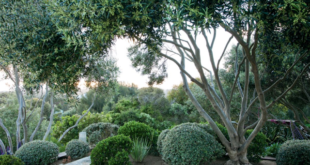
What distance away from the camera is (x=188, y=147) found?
491cm

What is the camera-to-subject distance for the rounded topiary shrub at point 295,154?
5094 millimetres

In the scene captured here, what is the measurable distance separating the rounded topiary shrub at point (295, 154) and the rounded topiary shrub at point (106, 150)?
4.12m

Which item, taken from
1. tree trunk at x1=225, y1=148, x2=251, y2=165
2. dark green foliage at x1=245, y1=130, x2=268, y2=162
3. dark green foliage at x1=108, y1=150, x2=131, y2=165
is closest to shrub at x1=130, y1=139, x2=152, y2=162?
dark green foliage at x1=108, y1=150, x2=131, y2=165

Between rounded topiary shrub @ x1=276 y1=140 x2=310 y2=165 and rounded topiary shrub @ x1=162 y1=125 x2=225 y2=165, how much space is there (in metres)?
1.61

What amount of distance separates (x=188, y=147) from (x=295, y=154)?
2.78 m

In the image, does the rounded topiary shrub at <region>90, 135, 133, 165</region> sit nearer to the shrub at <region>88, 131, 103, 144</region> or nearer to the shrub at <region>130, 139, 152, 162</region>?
the shrub at <region>130, 139, 152, 162</region>

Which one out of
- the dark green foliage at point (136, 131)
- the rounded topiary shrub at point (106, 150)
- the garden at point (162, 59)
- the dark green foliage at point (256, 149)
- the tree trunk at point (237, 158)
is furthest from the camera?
the dark green foliage at point (136, 131)

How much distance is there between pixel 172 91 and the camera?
59.0 feet

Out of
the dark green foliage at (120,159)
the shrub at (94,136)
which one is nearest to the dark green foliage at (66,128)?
the shrub at (94,136)

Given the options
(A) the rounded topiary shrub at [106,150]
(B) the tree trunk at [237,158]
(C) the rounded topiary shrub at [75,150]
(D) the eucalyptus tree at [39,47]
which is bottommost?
(B) the tree trunk at [237,158]

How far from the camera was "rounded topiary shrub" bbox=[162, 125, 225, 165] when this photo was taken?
15.9 ft

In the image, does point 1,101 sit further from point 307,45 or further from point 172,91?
point 307,45

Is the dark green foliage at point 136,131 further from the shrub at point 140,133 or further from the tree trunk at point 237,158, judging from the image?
the tree trunk at point 237,158

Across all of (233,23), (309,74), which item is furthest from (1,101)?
(309,74)
